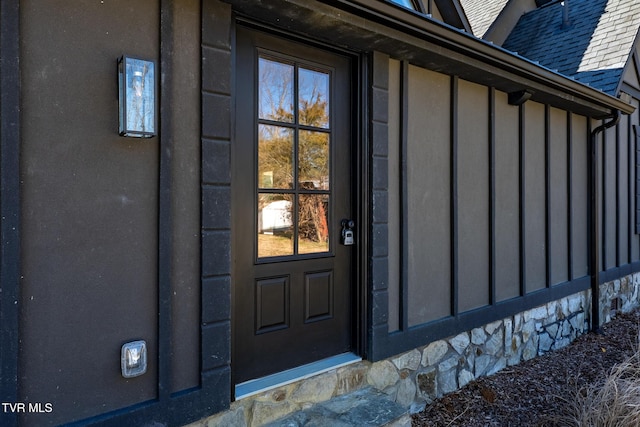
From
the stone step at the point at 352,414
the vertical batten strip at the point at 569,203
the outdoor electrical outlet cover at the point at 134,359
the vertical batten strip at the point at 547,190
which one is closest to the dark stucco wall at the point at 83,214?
the outdoor electrical outlet cover at the point at 134,359

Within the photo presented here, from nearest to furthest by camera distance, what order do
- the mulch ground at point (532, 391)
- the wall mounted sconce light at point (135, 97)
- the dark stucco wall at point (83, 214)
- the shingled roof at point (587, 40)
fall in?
the dark stucco wall at point (83, 214), the wall mounted sconce light at point (135, 97), the mulch ground at point (532, 391), the shingled roof at point (587, 40)

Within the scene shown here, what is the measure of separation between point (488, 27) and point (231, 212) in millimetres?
Answer: 5636

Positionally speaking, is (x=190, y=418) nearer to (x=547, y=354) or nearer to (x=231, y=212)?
(x=231, y=212)

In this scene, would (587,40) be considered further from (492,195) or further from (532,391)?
(532,391)

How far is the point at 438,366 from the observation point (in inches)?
126

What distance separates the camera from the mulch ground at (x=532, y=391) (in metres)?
2.96

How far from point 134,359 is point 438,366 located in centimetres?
228

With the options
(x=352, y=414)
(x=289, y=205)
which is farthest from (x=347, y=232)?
(x=352, y=414)

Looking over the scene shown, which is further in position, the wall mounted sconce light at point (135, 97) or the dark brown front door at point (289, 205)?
the dark brown front door at point (289, 205)

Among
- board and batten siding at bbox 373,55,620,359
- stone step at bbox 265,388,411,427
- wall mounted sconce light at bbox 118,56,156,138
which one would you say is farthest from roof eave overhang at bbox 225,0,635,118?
stone step at bbox 265,388,411,427

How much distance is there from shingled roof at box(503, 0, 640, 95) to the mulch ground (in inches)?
122

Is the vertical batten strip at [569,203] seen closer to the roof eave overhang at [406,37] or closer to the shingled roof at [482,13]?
the roof eave overhang at [406,37]

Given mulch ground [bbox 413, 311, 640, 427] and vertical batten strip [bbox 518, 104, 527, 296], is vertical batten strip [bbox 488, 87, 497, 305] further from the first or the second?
mulch ground [bbox 413, 311, 640, 427]

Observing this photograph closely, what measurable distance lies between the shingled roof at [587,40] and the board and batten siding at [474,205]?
81cm
